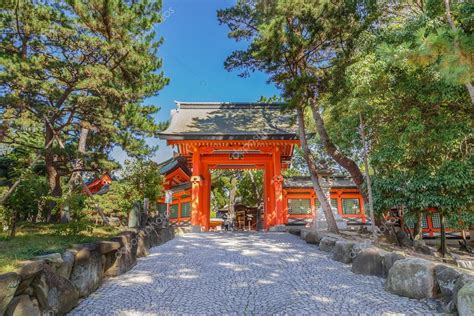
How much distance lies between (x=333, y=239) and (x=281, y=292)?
264 cm

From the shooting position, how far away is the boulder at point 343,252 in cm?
432

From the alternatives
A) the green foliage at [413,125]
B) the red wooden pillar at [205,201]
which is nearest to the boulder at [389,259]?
the green foliage at [413,125]

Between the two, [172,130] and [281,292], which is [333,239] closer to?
[281,292]

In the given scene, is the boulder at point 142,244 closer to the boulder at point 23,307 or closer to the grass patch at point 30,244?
the grass patch at point 30,244

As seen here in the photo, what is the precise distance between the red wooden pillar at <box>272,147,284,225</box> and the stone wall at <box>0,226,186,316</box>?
6.13 meters

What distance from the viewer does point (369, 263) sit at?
3.67 m

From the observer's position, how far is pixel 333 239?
5273 millimetres

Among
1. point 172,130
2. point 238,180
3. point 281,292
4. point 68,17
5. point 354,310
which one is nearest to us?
point 354,310

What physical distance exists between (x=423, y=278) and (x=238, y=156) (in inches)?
333

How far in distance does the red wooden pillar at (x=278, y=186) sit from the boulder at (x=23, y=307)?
7.86 metres

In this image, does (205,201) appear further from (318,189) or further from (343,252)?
(343,252)

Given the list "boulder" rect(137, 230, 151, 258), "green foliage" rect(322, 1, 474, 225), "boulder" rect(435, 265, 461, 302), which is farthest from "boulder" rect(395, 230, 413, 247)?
"boulder" rect(137, 230, 151, 258)

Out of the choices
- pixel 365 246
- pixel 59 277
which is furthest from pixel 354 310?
pixel 59 277

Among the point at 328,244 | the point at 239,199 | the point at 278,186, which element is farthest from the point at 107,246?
the point at 239,199
